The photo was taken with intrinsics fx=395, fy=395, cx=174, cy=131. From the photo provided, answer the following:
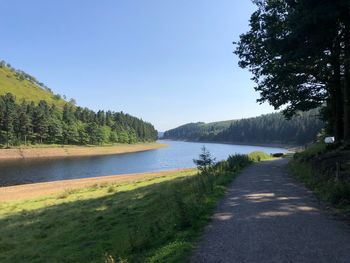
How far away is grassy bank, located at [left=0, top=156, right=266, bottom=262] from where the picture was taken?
361 inches

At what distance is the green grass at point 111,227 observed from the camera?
9164 millimetres

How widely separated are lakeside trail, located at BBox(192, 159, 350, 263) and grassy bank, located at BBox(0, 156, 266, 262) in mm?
512

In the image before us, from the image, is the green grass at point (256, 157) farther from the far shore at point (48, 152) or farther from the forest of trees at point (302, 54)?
the far shore at point (48, 152)

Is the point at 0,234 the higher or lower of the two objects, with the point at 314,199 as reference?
lower

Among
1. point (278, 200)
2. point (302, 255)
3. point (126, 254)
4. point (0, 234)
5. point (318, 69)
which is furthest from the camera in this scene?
point (318, 69)

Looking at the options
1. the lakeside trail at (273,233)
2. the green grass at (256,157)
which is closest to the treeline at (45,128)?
the green grass at (256,157)

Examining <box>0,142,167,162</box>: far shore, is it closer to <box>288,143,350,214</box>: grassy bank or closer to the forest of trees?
the forest of trees

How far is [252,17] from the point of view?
96.8ft

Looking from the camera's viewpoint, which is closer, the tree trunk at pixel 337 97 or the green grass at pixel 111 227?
the green grass at pixel 111 227

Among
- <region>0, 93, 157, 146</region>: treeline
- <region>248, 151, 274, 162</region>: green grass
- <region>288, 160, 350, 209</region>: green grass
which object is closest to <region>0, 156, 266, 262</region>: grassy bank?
<region>288, 160, 350, 209</region>: green grass

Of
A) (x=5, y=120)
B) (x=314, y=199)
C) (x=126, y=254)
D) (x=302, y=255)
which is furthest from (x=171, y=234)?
(x=5, y=120)

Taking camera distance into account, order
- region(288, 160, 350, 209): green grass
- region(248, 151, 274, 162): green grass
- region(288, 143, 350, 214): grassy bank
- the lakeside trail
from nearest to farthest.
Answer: the lakeside trail → region(288, 160, 350, 209): green grass → region(288, 143, 350, 214): grassy bank → region(248, 151, 274, 162): green grass

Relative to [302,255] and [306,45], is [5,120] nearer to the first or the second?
[306,45]

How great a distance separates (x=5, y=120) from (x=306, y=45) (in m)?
112
